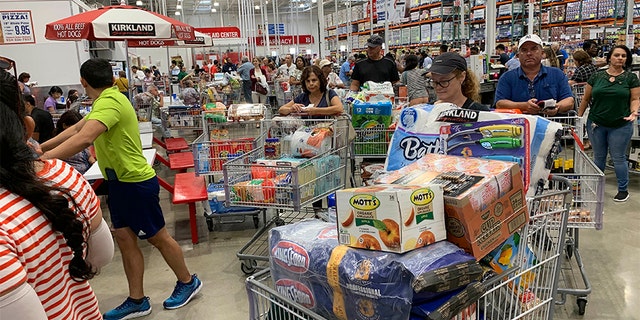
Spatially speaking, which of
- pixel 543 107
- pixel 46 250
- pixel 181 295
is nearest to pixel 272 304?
pixel 46 250

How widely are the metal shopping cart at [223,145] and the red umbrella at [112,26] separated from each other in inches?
73.9

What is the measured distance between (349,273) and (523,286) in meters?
0.73

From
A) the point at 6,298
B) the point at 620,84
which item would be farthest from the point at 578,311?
the point at 6,298

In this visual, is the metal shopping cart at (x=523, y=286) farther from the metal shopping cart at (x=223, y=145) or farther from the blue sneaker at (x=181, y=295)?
the metal shopping cart at (x=223, y=145)

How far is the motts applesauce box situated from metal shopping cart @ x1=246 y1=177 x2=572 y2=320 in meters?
0.24

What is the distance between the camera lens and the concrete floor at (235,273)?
11.9 feet

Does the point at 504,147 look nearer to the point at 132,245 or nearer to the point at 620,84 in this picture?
the point at 132,245

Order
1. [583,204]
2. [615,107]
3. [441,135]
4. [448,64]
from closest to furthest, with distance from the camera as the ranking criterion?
[441,135]
[448,64]
[583,204]
[615,107]

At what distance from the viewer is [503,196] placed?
162 cm

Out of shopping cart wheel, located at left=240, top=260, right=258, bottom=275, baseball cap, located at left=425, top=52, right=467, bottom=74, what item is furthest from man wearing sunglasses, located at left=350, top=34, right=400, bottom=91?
Result: baseball cap, located at left=425, top=52, right=467, bottom=74

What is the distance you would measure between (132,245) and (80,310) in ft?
6.26

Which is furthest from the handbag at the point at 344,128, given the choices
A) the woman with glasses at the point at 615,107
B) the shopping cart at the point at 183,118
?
the shopping cart at the point at 183,118

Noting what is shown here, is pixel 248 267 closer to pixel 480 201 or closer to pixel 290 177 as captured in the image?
pixel 290 177

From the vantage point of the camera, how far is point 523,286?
70.5 inches
